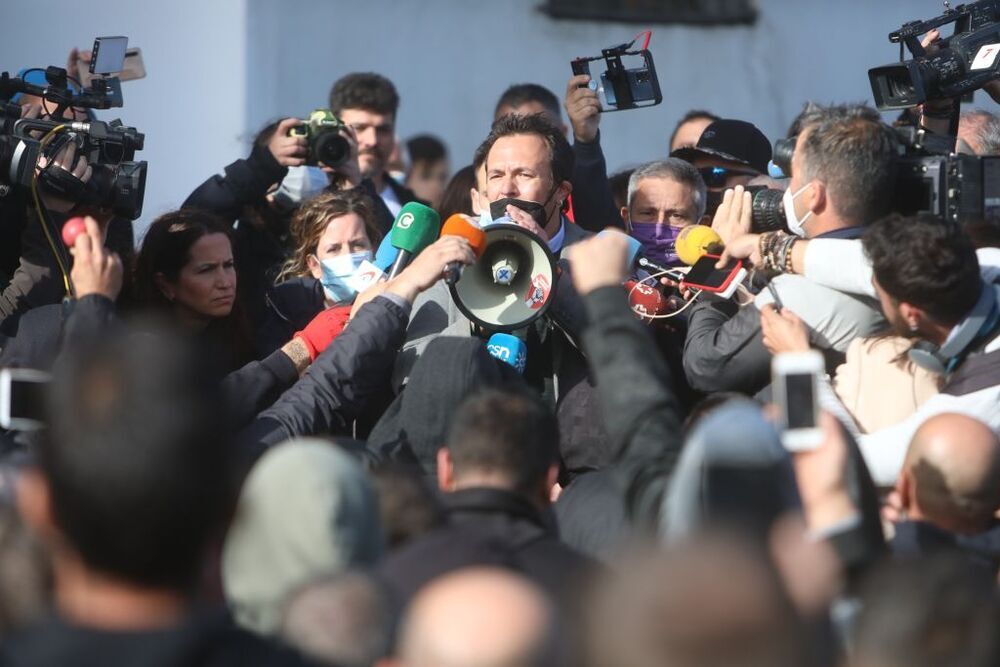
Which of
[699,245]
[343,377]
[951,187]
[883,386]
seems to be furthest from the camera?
[699,245]

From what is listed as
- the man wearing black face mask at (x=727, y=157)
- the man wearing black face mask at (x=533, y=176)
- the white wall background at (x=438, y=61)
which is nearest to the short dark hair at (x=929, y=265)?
the man wearing black face mask at (x=533, y=176)

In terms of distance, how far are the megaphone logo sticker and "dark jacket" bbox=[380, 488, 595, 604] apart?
55.6 inches

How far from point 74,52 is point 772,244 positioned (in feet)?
9.79

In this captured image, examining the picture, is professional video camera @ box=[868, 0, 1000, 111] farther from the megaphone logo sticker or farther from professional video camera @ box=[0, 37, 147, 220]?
professional video camera @ box=[0, 37, 147, 220]

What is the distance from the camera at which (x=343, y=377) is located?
4.29m

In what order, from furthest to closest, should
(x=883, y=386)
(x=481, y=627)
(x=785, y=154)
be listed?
(x=785, y=154), (x=883, y=386), (x=481, y=627)

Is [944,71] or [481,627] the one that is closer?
[481,627]

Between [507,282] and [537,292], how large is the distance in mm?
110

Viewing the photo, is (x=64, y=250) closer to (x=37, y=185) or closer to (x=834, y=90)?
(x=37, y=185)

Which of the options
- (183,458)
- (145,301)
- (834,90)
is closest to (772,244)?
(145,301)

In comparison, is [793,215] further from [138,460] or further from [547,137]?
[138,460]

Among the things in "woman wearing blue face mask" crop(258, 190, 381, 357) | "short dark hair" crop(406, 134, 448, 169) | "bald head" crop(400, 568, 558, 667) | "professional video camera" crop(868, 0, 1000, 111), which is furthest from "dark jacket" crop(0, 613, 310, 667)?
"short dark hair" crop(406, 134, 448, 169)

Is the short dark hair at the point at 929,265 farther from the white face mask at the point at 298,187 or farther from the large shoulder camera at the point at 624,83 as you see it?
the white face mask at the point at 298,187

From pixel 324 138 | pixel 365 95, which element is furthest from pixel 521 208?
pixel 365 95
